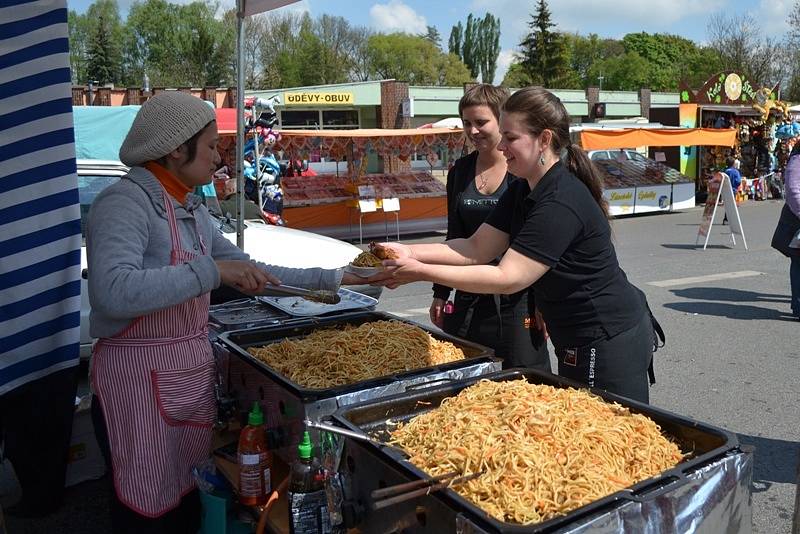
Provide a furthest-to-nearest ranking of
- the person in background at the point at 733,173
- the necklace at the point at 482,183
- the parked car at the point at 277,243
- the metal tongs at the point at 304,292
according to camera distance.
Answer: the person in background at the point at 733,173, the parked car at the point at 277,243, the necklace at the point at 482,183, the metal tongs at the point at 304,292

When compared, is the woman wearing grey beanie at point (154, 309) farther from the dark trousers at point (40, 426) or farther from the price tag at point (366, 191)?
the price tag at point (366, 191)

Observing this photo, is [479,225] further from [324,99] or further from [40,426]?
[324,99]

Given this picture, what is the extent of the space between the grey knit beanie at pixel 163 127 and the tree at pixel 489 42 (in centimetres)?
9953

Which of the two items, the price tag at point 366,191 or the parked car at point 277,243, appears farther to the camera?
the price tag at point 366,191

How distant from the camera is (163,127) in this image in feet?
7.03

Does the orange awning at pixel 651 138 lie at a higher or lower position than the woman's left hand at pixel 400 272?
higher

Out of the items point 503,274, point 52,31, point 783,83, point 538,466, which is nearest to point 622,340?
point 503,274

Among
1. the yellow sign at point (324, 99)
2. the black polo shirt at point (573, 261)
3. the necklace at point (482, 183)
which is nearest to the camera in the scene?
the black polo shirt at point (573, 261)

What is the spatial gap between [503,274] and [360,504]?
89cm

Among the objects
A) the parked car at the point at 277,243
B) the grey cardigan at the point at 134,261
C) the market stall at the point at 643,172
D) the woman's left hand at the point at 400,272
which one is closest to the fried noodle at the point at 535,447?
the woman's left hand at the point at 400,272

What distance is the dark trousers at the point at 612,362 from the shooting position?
7.67 feet

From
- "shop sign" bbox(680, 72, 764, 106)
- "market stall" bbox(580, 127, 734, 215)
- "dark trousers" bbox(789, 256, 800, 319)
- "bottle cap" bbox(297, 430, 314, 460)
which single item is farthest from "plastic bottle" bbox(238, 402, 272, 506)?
"shop sign" bbox(680, 72, 764, 106)

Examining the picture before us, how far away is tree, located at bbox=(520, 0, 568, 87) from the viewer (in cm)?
5707

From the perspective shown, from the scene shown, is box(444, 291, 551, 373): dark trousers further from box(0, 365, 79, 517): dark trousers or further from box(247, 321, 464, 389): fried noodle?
box(0, 365, 79, 517): dark trousers
